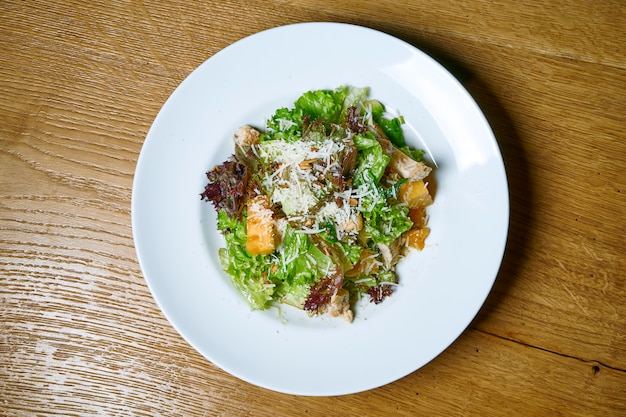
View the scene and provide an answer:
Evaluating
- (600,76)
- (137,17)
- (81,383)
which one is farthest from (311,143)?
(81,383)

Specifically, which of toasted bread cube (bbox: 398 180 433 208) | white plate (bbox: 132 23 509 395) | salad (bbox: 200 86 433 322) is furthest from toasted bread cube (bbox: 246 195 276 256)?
toasted bread cube (bbox: 398 180 433 208)

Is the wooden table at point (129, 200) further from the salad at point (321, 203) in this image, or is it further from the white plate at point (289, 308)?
the salad at point (321, 203)

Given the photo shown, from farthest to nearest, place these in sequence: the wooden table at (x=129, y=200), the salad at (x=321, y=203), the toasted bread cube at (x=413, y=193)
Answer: the wooden table at (x=129, y=200)
the toasted bread cube at (x=413, y=193)
the salad at (x=321, y=203)

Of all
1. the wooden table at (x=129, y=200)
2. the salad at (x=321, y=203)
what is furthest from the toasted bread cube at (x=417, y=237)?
the wooden table at (x=129, y=200)

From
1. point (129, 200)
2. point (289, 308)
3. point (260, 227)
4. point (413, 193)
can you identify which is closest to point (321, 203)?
point (260, 227)

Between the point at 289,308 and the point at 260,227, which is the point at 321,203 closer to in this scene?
the point at 260,227

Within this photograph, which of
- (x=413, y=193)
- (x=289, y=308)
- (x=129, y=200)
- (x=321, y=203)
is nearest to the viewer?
(x=321, y=203)

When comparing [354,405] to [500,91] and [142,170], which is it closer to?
[142,170]
